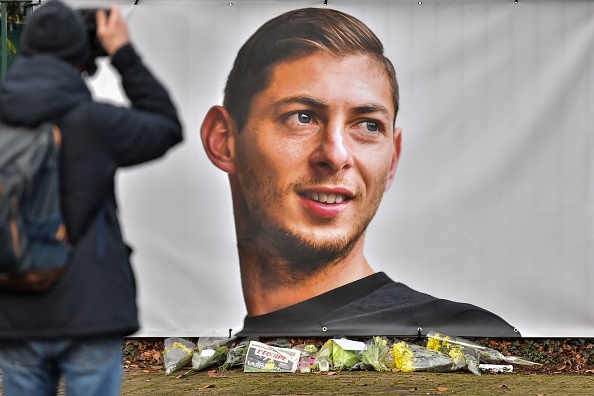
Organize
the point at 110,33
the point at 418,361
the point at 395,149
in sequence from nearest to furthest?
the point at 110,33
the point at 418,361
the point at 395,149

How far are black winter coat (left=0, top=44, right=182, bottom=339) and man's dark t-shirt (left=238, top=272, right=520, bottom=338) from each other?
13.5ft

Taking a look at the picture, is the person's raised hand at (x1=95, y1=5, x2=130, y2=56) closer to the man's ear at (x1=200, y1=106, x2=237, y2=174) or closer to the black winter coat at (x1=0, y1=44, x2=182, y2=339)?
the black winter coat at (x1=0, y1=44, x2=182, y2=339)

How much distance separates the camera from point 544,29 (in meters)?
7.05

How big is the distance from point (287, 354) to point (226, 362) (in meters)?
0.47

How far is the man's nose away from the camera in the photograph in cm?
683

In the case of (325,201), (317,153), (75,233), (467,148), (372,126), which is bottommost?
(75,233)

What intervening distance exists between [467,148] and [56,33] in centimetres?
456

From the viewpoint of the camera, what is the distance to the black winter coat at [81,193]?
2.88 metres

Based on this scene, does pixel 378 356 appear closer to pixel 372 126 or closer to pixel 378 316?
pixel 378 316

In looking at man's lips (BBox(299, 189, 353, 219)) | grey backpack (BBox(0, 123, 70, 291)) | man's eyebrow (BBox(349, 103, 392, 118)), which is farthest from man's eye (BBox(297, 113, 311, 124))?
grey backpack (BBox(0, 123, 70, 291))

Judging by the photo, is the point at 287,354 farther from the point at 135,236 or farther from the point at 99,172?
the point at 99,172

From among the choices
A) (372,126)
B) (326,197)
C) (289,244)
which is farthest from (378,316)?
(372,126)

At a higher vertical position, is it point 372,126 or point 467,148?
point 372,126

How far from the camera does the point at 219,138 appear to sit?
7102 millimetres
